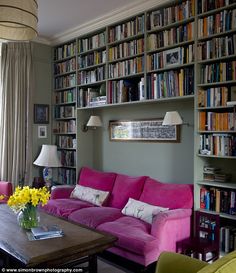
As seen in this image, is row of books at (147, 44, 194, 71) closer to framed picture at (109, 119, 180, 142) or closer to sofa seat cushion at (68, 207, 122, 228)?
framed picture at (109, 119, 180, 142)

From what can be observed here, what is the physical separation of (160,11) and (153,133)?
1481mm

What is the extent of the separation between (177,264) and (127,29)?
122 inches

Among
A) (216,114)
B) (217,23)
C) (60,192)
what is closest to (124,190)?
(60,192)

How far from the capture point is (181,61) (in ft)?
11.1

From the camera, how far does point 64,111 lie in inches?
199

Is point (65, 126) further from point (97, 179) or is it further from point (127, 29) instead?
point (127, 29)

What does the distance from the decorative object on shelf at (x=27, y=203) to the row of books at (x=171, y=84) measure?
1.78 metres

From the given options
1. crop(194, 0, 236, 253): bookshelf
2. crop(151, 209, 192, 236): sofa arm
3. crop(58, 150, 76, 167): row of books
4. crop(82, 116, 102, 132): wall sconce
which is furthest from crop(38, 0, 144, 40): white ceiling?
crop(151, 209, 192, 236): sofa arm

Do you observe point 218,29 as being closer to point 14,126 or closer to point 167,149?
point 167,149

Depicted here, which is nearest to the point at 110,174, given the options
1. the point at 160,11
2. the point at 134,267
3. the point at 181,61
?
the point at 134,267

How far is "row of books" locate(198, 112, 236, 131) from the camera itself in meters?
2.95

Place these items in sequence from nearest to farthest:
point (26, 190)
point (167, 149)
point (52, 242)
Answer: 1. point (52, 242)
2. point (26, 190)
3. point (167, 149)

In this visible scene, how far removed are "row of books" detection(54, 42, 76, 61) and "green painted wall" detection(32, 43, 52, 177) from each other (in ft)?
0.48

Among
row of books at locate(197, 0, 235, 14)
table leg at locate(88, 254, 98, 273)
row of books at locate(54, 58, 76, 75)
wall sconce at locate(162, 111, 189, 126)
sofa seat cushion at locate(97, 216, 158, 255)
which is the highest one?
row of books at locate(197, 0, 235, 14)
